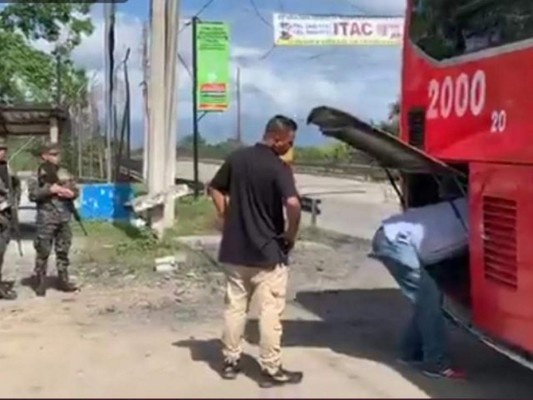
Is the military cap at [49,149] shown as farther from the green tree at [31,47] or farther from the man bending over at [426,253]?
the green tree at [31,47]

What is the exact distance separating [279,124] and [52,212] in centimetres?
520

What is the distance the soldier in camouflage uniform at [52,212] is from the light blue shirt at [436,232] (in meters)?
5.21

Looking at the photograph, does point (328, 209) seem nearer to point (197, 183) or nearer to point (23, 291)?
point (197, 183)

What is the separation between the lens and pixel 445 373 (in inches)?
304

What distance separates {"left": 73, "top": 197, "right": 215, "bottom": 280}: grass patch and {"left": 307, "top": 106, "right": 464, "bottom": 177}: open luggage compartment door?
6131mm

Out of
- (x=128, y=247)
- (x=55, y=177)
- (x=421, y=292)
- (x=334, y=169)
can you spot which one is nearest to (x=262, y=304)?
(x=421, y=292)

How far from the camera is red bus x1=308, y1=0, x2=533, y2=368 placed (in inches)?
253

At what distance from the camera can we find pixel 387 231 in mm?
→ 7797

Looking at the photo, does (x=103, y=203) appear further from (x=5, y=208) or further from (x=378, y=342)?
(x=378, y=342)

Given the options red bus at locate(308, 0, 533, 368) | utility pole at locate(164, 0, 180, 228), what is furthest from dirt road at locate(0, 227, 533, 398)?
utility pole at locate(164, 0, 180, 228)

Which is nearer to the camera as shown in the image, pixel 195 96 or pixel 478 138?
pixel 478 138

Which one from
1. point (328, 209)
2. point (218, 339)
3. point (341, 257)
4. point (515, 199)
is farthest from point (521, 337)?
point (328, 209)

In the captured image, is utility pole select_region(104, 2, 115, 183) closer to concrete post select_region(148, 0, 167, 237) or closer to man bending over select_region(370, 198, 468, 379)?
concrete post select_region(148, 0, 167, 237)

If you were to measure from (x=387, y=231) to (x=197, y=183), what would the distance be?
1967 centimetres
